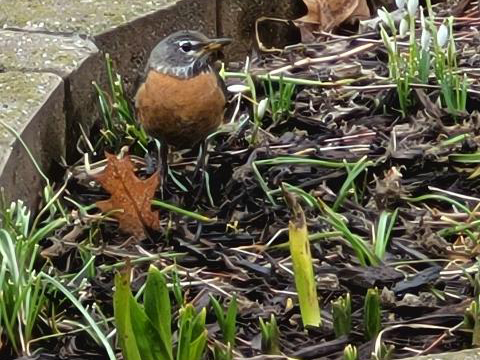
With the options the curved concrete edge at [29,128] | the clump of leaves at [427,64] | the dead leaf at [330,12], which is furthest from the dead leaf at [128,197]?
the dead leaf at [330,12]

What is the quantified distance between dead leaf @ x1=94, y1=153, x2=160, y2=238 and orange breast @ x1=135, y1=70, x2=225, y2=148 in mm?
451

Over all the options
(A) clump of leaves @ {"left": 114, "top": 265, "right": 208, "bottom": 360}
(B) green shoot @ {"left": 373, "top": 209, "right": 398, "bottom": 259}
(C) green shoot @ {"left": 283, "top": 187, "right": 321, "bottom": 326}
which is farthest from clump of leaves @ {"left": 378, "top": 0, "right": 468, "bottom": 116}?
(A) clump of leaves @ {"left": 114, "top": 265, "right": 208, "bottom": 360}

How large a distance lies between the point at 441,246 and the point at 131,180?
0.85 metres

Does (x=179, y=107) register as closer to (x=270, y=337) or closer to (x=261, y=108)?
(x=261, y=108)

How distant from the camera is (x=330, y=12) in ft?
15.7

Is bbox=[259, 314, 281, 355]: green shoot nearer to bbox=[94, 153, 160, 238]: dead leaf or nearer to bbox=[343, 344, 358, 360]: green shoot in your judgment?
bbox=[343, 344, 358, 360]: green shoot

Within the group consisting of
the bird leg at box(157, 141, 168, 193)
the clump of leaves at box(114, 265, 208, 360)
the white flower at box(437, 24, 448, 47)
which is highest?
the clump of leaves at box(114, 265, 208, 360)

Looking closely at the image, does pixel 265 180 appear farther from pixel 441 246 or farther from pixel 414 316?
pixel 414 316

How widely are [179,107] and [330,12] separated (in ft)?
4.01

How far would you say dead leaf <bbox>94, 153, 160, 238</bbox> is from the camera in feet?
10.8

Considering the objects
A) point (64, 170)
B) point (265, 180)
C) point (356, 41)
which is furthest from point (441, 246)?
point (356, 41)

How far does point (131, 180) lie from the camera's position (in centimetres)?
330

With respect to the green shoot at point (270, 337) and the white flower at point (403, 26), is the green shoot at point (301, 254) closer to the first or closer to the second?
the green shoot at point (270, 337)

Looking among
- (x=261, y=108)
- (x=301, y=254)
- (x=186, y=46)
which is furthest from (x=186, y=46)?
(x=301, y=254)
